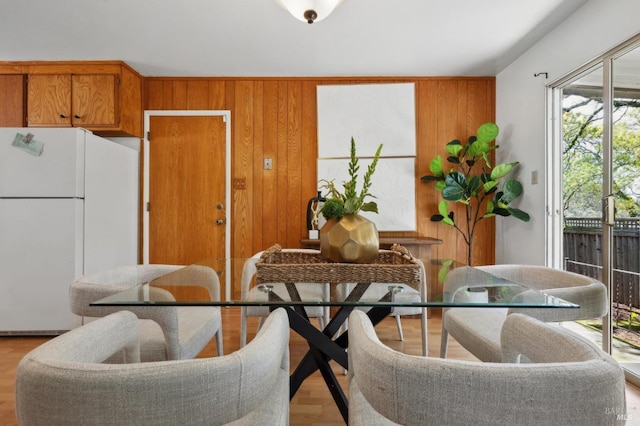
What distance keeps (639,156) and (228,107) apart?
3420 millimetres

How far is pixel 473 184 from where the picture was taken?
3.22 metres

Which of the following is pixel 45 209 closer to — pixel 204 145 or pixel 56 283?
pixel 56 283

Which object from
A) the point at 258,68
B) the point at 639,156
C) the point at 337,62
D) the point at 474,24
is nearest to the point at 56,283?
the point at 258,68

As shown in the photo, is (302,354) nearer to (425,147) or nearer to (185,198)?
(185,198)

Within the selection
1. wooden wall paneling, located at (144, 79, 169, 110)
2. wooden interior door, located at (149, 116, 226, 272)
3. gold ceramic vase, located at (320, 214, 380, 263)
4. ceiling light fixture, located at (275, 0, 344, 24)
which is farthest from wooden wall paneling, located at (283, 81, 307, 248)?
gold ceramic vase, located at (320, 214, 380, 263)

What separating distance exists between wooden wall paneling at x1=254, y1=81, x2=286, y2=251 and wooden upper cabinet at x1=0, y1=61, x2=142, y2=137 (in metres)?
1.39

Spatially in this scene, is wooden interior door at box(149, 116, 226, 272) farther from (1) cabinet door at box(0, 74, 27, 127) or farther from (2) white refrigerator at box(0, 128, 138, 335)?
(1) cabinet door at box(0, 74, 27, 127)

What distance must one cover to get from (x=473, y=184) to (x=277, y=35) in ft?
7.19

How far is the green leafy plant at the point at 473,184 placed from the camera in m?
3.14

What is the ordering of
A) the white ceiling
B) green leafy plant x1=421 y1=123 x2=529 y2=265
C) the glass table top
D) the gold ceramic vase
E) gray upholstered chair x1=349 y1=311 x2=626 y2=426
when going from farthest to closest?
1. green leafy plant x1=421 y1=123 x2=529 y2=265
2. the white ceiling
3. the gold ceramic vase
4. the glass table top
5. gray upholstered chair x1=349 y1=311 x2=626 y2=426

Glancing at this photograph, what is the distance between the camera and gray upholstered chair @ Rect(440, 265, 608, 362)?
1.40 meters

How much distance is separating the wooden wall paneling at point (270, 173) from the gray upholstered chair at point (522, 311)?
222 centimetres

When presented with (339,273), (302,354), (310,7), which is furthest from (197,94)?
(339,273)

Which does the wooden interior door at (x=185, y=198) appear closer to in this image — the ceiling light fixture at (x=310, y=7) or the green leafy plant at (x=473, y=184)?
the ceiling light fixture at (x=310, y=7)
